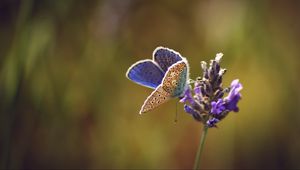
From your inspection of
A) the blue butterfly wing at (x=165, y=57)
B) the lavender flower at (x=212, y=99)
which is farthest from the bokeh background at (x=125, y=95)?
the lavender flower at (x=212, y=99)

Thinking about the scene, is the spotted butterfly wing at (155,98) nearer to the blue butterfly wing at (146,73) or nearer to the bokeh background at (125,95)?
the blue butterfly wing at (146,73)

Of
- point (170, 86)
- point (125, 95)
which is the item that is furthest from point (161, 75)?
point (125, 95)

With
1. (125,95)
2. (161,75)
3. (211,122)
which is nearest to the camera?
(211,122)

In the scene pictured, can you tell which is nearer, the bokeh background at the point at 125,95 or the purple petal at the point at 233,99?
the purple petal at the point at 233,99

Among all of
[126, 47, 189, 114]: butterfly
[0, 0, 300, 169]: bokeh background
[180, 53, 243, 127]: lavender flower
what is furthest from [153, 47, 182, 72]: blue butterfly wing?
[0, 0, 300, 169]: bokeh background

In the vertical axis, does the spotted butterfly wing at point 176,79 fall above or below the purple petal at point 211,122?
above

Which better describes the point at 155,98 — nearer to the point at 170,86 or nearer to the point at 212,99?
the point at 170,86

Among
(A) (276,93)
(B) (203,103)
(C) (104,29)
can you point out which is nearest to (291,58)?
(A) (276,93)

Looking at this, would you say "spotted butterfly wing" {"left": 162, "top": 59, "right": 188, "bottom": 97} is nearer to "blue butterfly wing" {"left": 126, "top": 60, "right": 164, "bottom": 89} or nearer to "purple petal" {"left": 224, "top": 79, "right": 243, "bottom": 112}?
"blue butterfly wing" {"left": 126, "top": 60, "right": 164, "bottom": 89}
